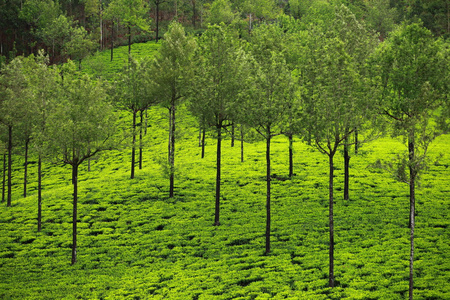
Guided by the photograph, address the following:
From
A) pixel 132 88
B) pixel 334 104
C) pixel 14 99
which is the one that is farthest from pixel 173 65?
pixel 334 104

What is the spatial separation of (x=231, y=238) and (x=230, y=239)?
0.57ft

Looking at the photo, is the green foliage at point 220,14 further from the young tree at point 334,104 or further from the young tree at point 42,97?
the young tree at point 334,104

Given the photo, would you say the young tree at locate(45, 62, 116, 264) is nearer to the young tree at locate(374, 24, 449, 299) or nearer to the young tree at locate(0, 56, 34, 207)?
the young tree at locate(0, 56, 34, 207)

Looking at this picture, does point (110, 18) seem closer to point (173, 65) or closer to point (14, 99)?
point (14, 99)

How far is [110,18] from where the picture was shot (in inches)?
4358

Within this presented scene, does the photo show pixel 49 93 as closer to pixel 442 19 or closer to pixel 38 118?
pixel 38 118

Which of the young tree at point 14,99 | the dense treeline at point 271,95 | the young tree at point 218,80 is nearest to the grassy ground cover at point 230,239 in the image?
the dense treeline at point 271,95

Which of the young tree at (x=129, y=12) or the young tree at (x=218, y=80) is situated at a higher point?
the young tree at (x=129, y=12)

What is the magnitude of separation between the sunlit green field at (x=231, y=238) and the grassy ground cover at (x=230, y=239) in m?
0.11

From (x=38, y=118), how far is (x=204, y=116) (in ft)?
56.0

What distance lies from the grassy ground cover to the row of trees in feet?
186

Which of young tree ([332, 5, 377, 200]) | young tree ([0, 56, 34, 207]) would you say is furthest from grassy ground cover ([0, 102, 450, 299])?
young tree ([0, 56, 34, 207])

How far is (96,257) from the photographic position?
99.9 feet

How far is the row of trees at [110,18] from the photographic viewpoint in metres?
91.6
